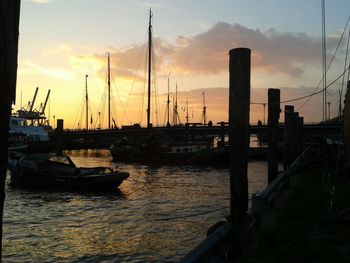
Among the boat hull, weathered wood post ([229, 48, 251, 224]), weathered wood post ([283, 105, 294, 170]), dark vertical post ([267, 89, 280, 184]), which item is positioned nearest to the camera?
weathered wood post ([229, 48, 251, 224])

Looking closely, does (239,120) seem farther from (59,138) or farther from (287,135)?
(59,138)

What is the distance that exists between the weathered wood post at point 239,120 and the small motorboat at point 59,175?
66.7 ft

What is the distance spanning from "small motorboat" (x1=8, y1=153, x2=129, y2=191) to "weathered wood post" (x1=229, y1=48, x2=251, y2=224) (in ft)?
66.7

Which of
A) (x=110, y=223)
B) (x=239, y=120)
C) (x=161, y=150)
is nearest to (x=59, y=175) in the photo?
(x=110, y=223)

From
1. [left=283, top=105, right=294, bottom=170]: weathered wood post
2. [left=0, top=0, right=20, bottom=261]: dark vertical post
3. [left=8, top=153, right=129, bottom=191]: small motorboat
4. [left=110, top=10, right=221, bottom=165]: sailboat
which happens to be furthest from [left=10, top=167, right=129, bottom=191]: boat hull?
[left=110, top=10, right=221, bottom=165]: sailboat

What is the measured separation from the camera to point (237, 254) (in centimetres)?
824

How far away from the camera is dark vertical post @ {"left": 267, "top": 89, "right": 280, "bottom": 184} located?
20.8m

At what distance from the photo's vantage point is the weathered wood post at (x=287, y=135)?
2681 centimetres

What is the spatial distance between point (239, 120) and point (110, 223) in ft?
35.3

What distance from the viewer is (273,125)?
842 inches

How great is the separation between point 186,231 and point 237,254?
8.58 meters

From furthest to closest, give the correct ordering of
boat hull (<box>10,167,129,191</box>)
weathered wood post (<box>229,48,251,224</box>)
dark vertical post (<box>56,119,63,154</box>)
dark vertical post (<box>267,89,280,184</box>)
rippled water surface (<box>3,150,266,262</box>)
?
dark vertical post (<box>56,119,63,154</box>)
boat hull (<box>10,167,129,191</box>)
dark vertical post (<box>267,89,280,184</box>)
rippled water surface (<box>3,150,266,262</box>)
weathered wood post (<box>229,48,251,224</box>)

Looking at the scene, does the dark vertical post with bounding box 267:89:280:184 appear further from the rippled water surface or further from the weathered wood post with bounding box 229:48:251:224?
the weathered wood post with bounding box 229:48:251:224

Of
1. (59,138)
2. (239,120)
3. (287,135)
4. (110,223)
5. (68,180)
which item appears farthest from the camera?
(59,138)
